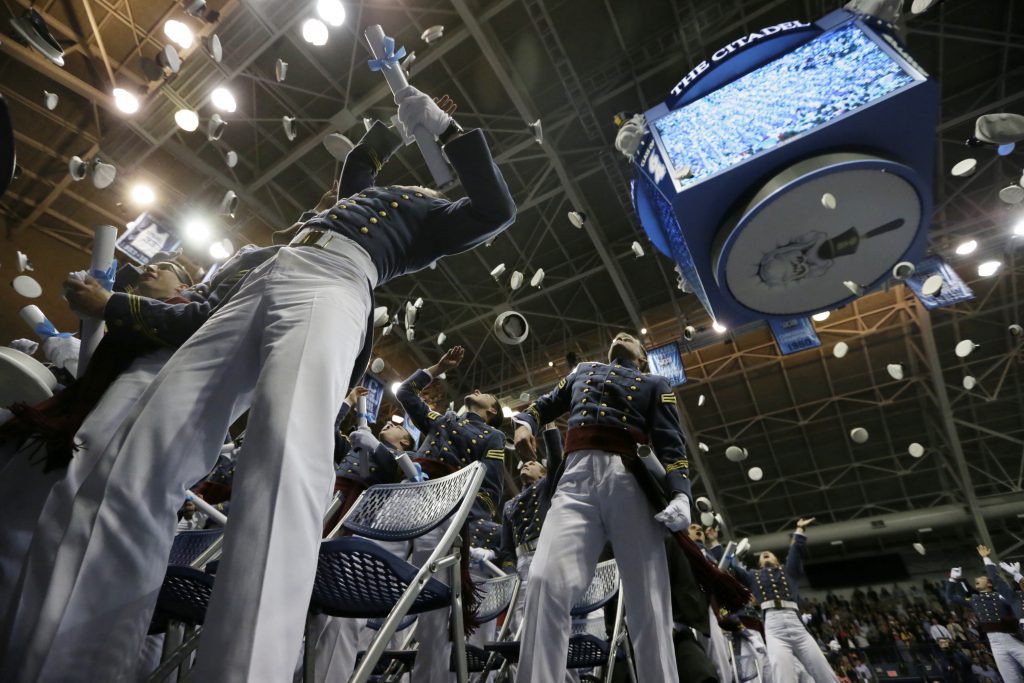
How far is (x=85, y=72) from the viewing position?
898 cm

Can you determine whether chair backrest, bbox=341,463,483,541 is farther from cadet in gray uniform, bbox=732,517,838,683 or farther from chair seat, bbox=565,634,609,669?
cadet in gray uniform, bbox=732,517,838,683

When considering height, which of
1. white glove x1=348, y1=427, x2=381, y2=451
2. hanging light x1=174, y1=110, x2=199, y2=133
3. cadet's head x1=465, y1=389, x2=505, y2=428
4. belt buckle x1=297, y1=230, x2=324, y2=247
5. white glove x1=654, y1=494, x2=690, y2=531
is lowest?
white glove x1=654, y1=494, x2=690, y2=531

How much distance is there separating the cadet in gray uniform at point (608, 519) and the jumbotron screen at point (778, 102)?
452 centimetres

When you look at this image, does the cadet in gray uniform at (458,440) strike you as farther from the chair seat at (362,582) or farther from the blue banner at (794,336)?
the blue banner at (794,336)

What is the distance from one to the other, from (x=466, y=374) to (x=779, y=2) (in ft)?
34.6

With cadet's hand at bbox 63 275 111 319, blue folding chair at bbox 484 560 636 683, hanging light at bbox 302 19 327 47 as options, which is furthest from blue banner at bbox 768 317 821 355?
cadet's hand at bbox 63 275 111 319

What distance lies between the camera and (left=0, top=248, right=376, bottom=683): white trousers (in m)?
0.95

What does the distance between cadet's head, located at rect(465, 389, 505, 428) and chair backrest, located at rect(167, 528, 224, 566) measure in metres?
2.15

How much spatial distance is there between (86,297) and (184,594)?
38.7 inches

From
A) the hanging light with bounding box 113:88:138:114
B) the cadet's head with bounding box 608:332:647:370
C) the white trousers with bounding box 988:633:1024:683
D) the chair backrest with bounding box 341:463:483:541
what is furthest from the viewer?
the hanging light with bounding box 113:88:138:114

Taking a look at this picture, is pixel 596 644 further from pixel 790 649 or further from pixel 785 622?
pixel 785 622

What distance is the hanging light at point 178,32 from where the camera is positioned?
24.9ft

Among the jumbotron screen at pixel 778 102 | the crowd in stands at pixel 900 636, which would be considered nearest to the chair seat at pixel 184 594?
the jumbotron screen at pixel 778 102

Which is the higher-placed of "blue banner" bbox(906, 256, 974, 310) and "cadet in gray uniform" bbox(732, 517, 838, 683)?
"blue banner" bbox(906, 256, 974, 310)
